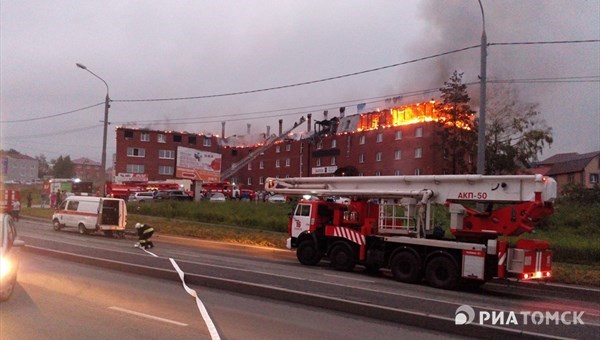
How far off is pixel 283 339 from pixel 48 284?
576cm

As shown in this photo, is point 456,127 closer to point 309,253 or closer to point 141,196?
point 309,253

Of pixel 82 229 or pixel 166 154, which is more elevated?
pixel 166 154

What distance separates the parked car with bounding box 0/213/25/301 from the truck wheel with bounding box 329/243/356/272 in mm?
10387

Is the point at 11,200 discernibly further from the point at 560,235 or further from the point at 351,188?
the point at 560,235

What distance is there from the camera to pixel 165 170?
76000mm

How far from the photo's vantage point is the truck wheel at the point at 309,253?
1803 cm

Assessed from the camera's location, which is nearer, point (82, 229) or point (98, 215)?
point (98, 215)

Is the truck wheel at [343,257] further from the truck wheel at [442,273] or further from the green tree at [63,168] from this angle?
the green tree at [63,168]

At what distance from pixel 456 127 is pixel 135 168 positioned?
50823 millimetres

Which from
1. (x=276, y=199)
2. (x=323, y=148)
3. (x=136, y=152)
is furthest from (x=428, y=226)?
(x=136, y=152)

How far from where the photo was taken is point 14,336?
648 centimetres

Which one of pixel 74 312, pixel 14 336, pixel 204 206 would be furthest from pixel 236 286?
pixel 204 206

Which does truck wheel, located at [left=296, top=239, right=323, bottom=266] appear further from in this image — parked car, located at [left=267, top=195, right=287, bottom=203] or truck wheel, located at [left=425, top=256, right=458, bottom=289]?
parked car, located at [left=267, top=195, right=287, bottom=203]

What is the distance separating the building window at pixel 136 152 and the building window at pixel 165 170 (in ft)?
10.2
